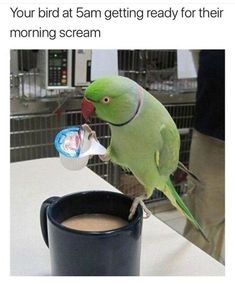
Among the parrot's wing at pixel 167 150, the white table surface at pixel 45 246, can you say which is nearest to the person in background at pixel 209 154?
the white table surface at pixel 45 246

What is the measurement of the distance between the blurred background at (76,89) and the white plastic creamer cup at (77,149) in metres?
0.35

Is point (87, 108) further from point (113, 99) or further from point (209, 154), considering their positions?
point (209, 154)

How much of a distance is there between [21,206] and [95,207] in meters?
0.19

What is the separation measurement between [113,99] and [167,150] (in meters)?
0.07

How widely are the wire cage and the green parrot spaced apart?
0.45 metres

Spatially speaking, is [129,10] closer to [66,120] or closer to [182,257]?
[182,257]

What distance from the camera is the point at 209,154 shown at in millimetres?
758

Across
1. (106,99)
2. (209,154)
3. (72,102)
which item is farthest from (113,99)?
(72,102)

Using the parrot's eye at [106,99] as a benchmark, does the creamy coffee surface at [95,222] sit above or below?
below

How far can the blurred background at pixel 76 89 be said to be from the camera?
82 cm
